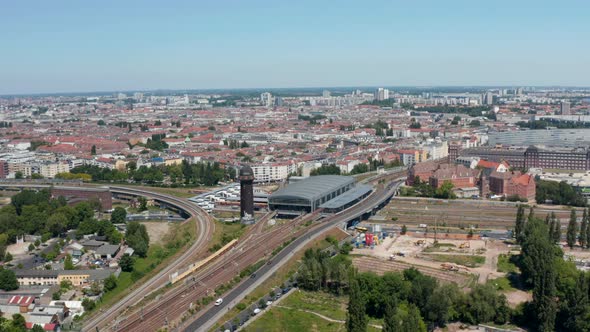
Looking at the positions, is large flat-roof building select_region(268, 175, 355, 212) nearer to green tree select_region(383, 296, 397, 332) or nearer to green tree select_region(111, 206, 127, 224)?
green tree select_region(111, 206, 127, 224)

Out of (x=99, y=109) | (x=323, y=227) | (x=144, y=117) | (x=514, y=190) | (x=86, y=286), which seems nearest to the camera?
(x=86, y=286)

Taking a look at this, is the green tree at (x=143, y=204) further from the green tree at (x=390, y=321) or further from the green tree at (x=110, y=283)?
the green tree at (x=390, y=321)

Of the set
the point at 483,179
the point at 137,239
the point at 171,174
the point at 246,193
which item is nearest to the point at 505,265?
the point at 246,193

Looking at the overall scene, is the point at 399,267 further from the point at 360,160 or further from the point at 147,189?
the point at 360,160

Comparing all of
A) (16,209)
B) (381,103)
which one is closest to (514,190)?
(16,209)

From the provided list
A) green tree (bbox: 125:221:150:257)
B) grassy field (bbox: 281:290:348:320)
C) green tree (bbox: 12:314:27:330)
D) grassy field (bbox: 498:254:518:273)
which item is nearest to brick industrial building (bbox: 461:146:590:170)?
grassy field (bbox: 498:254:518:273)

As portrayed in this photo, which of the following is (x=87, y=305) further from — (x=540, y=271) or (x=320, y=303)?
(x=540, y=271)

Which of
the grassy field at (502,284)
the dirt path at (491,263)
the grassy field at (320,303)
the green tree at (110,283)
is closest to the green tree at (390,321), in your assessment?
the grassy field at (320,303)
